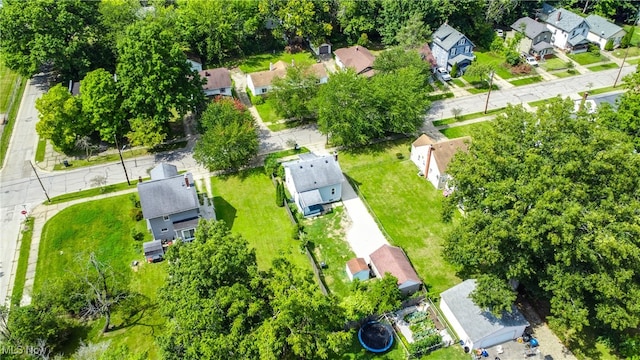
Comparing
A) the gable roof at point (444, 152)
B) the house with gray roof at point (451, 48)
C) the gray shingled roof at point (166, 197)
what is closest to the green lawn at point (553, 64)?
the house with gray roof at point (451, 48)

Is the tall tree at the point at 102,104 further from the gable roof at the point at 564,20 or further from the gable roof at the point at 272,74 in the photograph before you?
the gable roof at the point at 564,20

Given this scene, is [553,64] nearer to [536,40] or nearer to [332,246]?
[536,40]

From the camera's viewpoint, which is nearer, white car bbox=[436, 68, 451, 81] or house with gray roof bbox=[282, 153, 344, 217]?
house with gray roof bbox=[282, 153, 344, 217]

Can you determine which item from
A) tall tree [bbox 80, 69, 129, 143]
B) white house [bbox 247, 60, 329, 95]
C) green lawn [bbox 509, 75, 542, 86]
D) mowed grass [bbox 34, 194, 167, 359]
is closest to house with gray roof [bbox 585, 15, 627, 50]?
green lawn [bbox 509, 75, 542, 86]

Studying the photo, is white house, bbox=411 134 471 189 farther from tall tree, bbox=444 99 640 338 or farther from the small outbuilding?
the small outbuilding

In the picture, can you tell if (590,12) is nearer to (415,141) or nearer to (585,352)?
(415,141)

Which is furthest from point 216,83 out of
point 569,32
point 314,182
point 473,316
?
point 569,32
